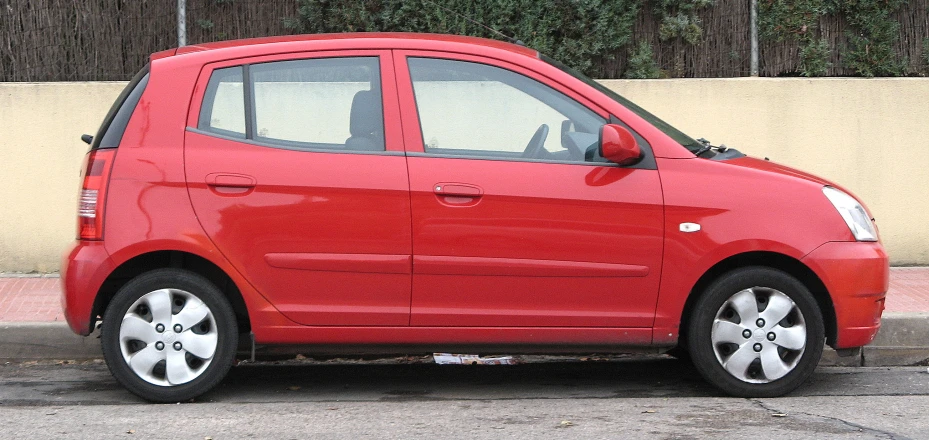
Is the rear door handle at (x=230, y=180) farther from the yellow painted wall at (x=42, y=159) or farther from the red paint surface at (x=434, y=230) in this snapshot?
the yellow painted wall at (x=42, y=159)

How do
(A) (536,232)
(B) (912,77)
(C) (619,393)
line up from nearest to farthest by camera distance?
(A) (536,232)
(C) (619,393)
(B) (912,77)

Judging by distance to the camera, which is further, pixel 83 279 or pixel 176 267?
pixel 176 267

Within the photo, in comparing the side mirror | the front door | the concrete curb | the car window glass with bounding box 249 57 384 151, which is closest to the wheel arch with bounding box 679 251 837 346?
the front door

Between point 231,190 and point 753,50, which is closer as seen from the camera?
point 231,190

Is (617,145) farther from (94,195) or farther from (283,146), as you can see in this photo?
(94,195)

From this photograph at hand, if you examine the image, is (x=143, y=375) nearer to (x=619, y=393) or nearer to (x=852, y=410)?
(x=619, y=393)

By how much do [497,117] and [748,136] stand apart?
12.9 ft

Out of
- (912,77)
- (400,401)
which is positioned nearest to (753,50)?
(912,77)

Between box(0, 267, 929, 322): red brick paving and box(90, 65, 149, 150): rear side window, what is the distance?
187 cm

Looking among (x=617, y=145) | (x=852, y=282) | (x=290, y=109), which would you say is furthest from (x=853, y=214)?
(x=290, y=109)

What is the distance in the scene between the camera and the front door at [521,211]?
5.44m

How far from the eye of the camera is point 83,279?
5469mm

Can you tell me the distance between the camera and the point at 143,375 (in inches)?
219

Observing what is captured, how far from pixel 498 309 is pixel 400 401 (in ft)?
2.31
